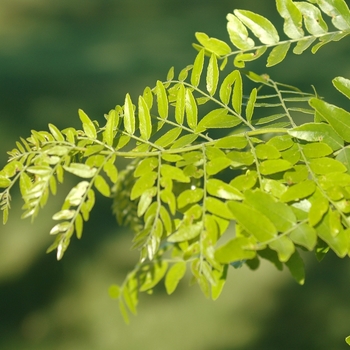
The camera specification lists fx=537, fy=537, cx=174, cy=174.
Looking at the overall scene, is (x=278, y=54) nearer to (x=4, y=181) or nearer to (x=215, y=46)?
(x=215, y=46)

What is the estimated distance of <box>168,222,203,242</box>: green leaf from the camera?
374 millimetres

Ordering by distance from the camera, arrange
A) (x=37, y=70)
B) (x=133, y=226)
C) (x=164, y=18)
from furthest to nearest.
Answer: (x=164, y=18) < (x=37, y=70) < (x=133, y=226)

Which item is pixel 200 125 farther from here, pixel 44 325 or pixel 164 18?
pixel 164 18

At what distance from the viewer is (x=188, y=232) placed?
1.24 feet

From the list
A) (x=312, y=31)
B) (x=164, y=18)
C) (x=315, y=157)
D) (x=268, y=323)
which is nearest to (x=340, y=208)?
(x=315, y=157)

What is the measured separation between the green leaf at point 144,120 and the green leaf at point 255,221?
0.13 m

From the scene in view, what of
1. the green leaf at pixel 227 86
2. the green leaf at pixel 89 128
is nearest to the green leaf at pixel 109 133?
the green leaf at pixel 89 128

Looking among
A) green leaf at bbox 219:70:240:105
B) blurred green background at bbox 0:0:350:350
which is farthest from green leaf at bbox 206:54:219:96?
blurred green background at bbox 0:0:350:350

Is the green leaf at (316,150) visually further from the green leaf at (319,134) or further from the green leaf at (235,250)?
the green leaf at (235,250)

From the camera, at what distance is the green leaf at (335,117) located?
426 mm

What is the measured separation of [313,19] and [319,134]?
0.43 ft

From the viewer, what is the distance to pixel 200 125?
1.55 feet

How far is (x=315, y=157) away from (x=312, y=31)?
138 mm

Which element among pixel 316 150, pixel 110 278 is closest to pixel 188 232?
pixel 316 150
